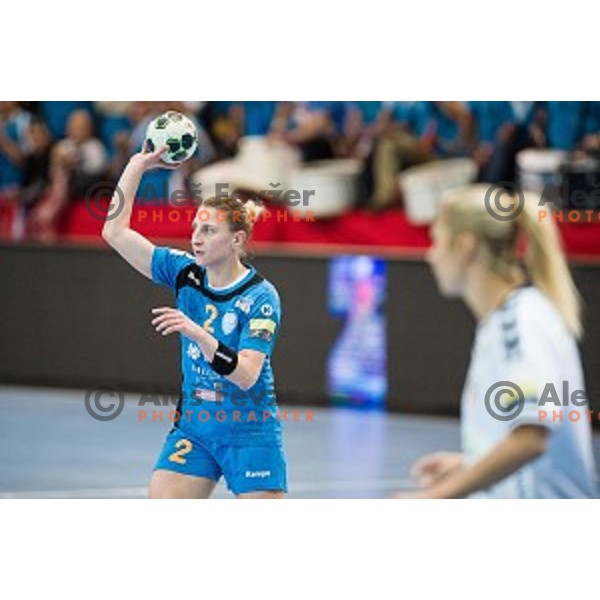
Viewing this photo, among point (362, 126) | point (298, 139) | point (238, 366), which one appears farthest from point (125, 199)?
point (362, 126)

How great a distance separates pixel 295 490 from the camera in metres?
9.60

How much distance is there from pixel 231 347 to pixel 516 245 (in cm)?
123

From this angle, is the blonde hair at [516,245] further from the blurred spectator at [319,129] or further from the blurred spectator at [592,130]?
the blurred spectator at [319,129]

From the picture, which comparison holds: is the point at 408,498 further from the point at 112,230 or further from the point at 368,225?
the point at 368,225

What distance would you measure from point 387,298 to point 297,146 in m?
1.18

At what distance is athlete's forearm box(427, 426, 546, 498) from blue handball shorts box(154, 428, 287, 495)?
2.66ft

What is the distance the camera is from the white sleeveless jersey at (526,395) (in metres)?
7.39

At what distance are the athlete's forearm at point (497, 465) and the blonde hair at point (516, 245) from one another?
52 centimetres

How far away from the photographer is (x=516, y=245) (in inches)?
294

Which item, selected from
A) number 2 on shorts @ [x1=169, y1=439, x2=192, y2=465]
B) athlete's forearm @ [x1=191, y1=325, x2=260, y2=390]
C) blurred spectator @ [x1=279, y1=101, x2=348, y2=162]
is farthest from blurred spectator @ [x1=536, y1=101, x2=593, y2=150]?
number 2 on shorts @ [x1=169, y1=439, x2=192, y2=465]

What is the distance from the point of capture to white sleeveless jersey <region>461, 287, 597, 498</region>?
7.39m

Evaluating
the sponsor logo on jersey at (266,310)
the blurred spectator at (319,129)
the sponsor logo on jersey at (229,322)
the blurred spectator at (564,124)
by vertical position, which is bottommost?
the sponsor logo on jersey at (229,322)

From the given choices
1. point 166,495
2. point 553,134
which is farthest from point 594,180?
point 166,495

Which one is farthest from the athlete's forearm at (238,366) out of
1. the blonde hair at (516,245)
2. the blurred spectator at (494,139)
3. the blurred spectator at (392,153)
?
the blurred spectator at (392,153)
